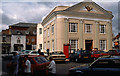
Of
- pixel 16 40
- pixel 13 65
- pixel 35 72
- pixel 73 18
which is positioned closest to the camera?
pixel 13 65

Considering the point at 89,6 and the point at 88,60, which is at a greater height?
the point at 89,6

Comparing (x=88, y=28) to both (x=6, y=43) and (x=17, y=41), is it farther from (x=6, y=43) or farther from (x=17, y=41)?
(x=6, y=43)

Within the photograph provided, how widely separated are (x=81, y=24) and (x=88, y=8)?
354 cm

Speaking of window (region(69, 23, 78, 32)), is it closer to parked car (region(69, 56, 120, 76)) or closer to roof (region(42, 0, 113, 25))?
roof (region(42, 0, 113, 25))

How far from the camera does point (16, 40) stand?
57750 mm

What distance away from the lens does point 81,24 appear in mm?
31312

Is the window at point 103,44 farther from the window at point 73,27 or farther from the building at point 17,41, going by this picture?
the building at point 17,41

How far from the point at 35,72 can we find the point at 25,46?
166 ft

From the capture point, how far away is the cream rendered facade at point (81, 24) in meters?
29.9

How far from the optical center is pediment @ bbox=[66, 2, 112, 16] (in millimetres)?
30984

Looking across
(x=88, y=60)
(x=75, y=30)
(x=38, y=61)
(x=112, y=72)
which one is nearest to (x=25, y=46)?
(x=75, y=30)

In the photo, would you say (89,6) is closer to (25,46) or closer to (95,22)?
→ (95,22)

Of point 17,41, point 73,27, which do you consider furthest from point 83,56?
point 17,41

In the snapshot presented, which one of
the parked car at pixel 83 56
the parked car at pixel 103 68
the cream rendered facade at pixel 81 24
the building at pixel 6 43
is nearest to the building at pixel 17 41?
the building at pixel 6 43
